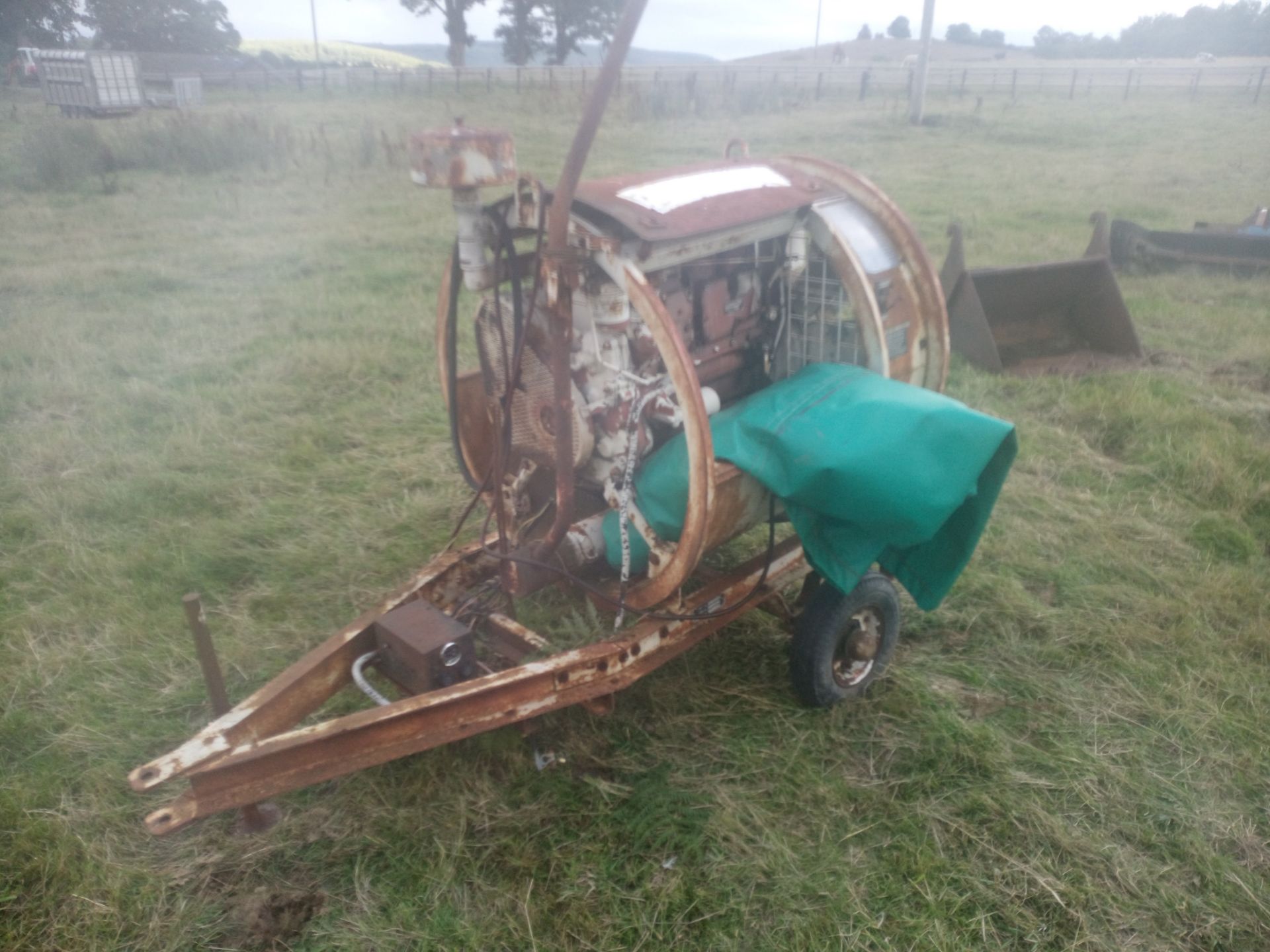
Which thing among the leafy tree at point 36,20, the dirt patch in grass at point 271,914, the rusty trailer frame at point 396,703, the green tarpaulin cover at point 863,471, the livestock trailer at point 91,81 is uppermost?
the leafy tree at point 36,20

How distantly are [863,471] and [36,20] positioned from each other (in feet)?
29.7

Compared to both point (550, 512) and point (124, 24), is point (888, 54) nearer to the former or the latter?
point (124, 24)

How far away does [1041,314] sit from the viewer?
6508mm

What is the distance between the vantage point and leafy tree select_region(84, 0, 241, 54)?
29.8ft

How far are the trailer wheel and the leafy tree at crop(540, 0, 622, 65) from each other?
599 cm

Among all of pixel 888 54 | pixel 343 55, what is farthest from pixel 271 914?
pixel 888 54


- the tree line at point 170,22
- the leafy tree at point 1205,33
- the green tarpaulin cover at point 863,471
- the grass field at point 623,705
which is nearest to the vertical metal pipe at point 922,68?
the tree line at point 170,22

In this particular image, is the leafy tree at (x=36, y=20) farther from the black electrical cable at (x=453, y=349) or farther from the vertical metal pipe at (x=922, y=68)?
the vertical metal pipe at (x=922, y=68)

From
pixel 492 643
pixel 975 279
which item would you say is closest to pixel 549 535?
pixel 492 643

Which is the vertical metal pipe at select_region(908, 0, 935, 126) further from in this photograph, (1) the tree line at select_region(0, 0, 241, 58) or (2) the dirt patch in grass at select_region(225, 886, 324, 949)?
(2) the dirt patch in grass at select_region(225, 886, 324, 949)

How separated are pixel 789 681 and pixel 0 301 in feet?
24.0

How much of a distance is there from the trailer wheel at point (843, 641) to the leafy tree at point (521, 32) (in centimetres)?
1076

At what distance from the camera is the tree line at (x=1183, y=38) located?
31.9m

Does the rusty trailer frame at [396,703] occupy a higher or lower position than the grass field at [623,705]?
higher
